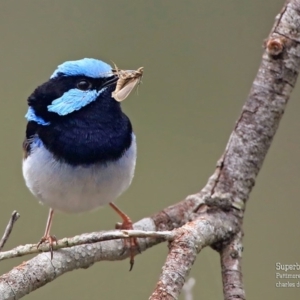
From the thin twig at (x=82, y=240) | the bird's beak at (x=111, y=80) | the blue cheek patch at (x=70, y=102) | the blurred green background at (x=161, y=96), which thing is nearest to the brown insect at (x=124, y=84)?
the bird's beak at (x=111, y=80)

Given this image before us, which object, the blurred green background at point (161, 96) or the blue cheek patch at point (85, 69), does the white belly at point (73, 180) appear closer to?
the blue cheek patch at point (85, 69)

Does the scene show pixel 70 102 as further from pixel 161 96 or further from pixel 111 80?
pixel 161 96

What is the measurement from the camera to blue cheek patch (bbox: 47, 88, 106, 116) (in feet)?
9.46

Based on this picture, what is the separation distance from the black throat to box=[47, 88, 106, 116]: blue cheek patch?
0.08 ft

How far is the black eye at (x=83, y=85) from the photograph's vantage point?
2.92 meters

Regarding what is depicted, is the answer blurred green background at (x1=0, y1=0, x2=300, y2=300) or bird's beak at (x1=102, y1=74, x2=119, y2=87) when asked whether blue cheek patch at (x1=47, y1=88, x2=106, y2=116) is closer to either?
bird's beak at (x1=102, y1=74, x2=119, y2=87)

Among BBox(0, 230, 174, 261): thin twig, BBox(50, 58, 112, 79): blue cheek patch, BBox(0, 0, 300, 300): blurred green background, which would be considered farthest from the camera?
BBox(0, 0, 300, 300): blurred green background

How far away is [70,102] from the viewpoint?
289cm

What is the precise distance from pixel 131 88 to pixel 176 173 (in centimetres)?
212

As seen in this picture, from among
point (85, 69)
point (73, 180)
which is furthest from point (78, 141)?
point (85, 69)

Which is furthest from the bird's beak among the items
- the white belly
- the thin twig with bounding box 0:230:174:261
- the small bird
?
the thin twig with bounding box 0:230:174:261

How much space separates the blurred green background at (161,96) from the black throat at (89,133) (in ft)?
5.47

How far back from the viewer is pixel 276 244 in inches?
175

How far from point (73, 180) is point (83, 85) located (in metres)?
0.43
